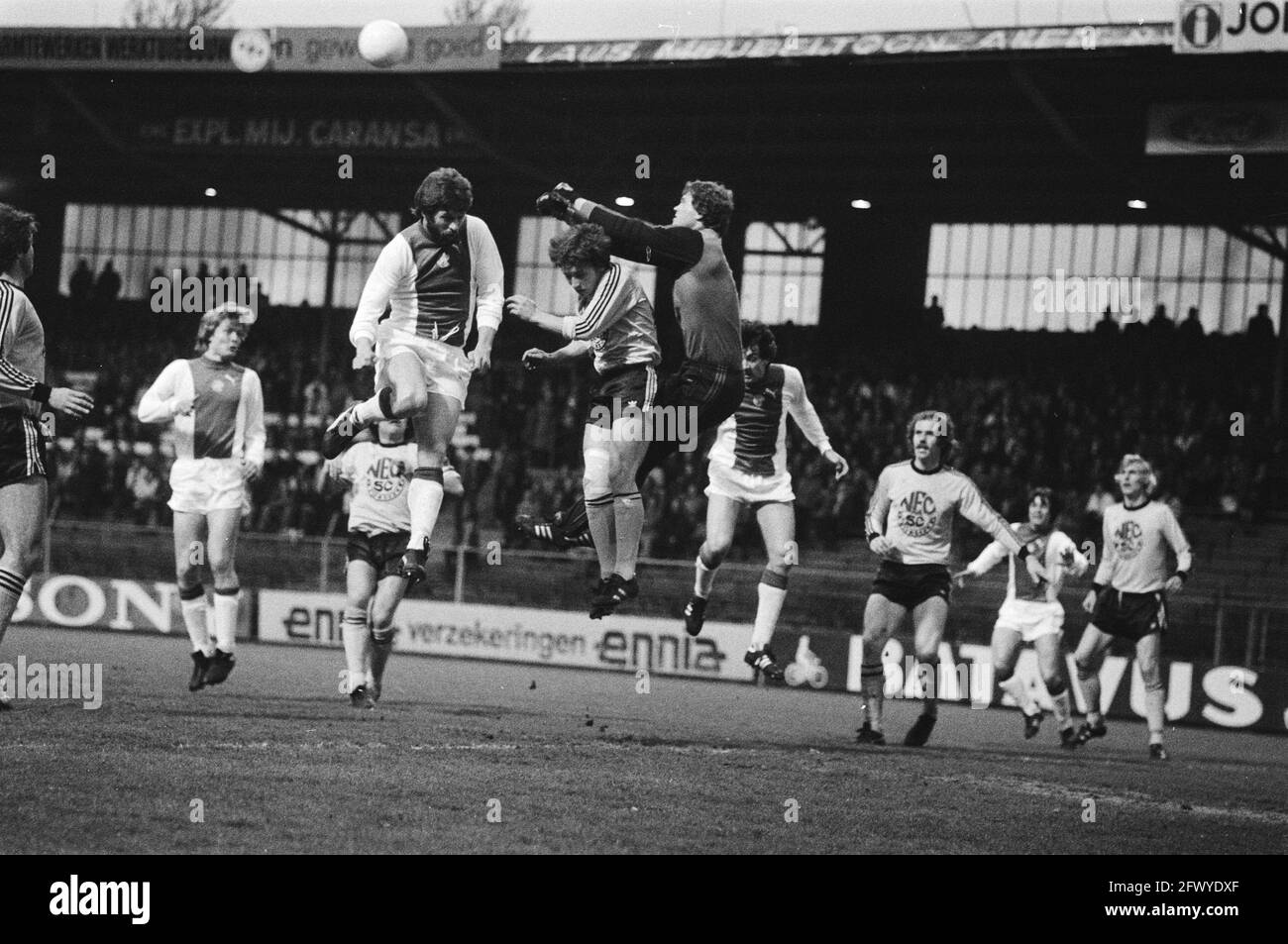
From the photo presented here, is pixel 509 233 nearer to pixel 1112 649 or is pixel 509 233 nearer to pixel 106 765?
pixel 1112 649

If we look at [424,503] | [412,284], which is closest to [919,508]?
[424,503]

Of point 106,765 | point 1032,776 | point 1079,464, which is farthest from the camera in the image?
point 1079,464

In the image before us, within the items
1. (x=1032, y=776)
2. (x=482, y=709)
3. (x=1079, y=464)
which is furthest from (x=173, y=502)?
(x=1079, y=464)

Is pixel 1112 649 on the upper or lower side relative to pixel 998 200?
A: lower

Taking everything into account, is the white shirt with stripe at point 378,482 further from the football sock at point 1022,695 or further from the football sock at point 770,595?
the football sock at point 1022,695

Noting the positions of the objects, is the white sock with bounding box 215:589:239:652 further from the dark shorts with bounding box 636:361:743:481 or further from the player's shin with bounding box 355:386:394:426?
the dark shorts with bounding box 636:361:743:481

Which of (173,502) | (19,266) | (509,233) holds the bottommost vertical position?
(173,502)

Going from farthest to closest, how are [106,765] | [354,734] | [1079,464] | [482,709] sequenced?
[1079,464] → [482,709] → [354,734] → [106,765]

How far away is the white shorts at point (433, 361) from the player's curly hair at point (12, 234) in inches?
81.9

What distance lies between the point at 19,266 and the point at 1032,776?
725 centimetres

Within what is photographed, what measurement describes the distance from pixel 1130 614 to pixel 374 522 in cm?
647

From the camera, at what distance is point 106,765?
8.38 metres

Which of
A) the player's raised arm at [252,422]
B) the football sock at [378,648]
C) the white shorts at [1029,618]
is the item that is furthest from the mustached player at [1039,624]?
the player's raised arm at [252,422]

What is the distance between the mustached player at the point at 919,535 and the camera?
11.3m
